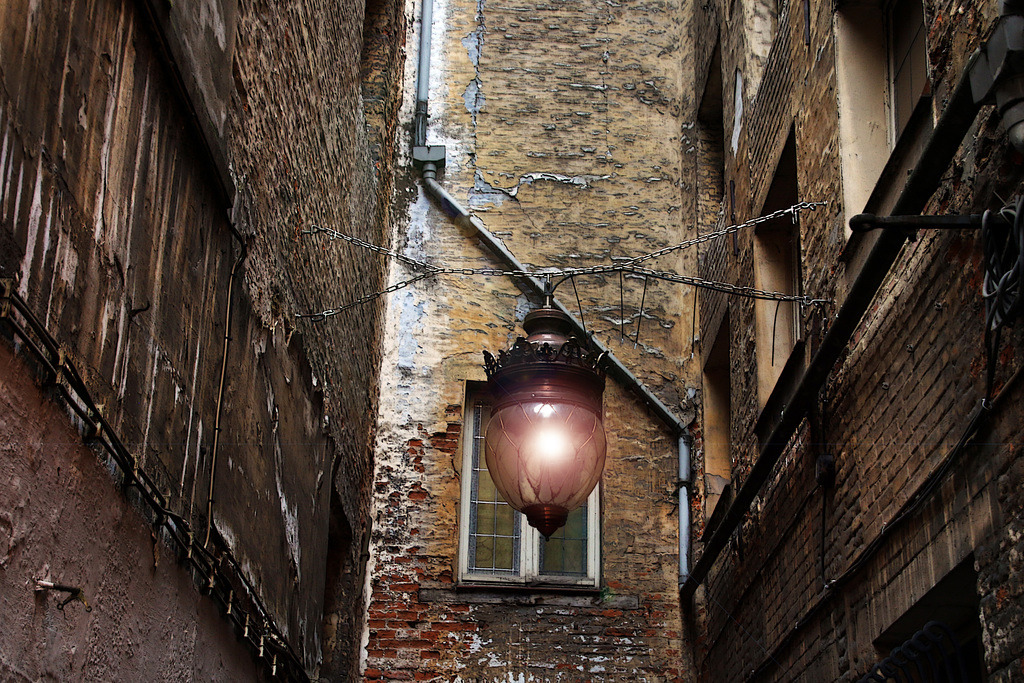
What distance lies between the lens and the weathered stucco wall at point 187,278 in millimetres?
2916

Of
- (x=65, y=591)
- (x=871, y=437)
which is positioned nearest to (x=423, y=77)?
(x=871, y=437)

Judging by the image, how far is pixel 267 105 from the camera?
5480mm

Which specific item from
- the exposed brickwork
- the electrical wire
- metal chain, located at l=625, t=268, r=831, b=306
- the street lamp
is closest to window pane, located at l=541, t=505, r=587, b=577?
the exposed brickwork

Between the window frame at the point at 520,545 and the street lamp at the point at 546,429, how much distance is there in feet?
12.0

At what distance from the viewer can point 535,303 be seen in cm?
1041

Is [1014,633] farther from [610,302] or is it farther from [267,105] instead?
[610,302]

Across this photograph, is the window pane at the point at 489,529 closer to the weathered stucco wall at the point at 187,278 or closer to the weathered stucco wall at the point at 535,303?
the weathered stucco wall at the point at 535,303

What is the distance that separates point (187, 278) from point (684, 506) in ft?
20.3

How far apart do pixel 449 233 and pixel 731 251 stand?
9.42 ft

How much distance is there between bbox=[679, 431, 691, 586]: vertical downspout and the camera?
9.41m

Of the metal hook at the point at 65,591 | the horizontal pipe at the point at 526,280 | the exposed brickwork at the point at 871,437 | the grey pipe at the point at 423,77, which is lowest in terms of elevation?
the metal hook at the point at 65,591

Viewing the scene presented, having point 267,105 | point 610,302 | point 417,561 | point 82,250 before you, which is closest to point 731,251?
point 610,302

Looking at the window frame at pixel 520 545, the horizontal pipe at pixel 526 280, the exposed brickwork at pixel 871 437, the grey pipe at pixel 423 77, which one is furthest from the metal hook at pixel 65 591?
the grey pipe at pixel 423 77

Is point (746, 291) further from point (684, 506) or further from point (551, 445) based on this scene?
point (684, 506)
